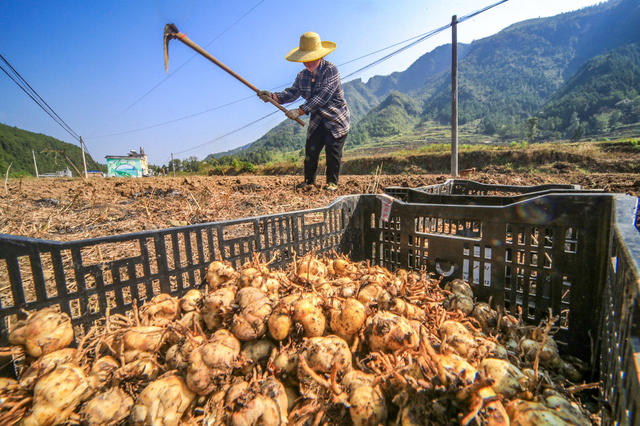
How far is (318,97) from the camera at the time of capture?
5141 mm

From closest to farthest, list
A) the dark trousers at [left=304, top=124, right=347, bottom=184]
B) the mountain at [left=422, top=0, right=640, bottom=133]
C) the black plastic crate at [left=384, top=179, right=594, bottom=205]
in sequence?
the black plastic crate at [left=384, top=179, right=594, bottom=205] < the dark trousers at [left=304, top=124, right=347, bottom=184] < the mountain at [left=422, top=0, right=640, bottom=133]

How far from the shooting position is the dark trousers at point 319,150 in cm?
544

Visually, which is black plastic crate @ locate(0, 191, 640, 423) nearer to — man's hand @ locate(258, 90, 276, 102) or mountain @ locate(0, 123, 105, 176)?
man's hand @ locate(258, 90, 276, 102)

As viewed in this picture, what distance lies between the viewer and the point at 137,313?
1.44 m

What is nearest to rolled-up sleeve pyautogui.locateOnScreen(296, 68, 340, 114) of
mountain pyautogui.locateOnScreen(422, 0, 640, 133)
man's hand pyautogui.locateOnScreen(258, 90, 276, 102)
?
man's hand pyautogui.locateOnScreen(258, 90, 276, 102)

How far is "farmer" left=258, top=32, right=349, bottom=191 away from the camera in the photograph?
5.14m

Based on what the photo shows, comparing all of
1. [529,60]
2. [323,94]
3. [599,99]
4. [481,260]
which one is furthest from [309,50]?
[529,60]

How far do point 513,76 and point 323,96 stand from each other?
15317 cm

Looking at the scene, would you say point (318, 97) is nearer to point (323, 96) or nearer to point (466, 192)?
point (323, 96)

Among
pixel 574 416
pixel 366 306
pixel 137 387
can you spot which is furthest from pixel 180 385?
pixel 574 416

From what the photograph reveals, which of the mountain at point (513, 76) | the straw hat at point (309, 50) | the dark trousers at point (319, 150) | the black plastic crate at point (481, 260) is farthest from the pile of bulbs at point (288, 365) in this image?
the mountain at point (513, 76)

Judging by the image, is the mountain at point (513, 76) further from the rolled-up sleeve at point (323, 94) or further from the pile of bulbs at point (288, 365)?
the pile of bulbs at point (288, 365)

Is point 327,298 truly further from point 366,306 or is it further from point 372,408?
point 372,408

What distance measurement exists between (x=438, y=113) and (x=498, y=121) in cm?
3661
